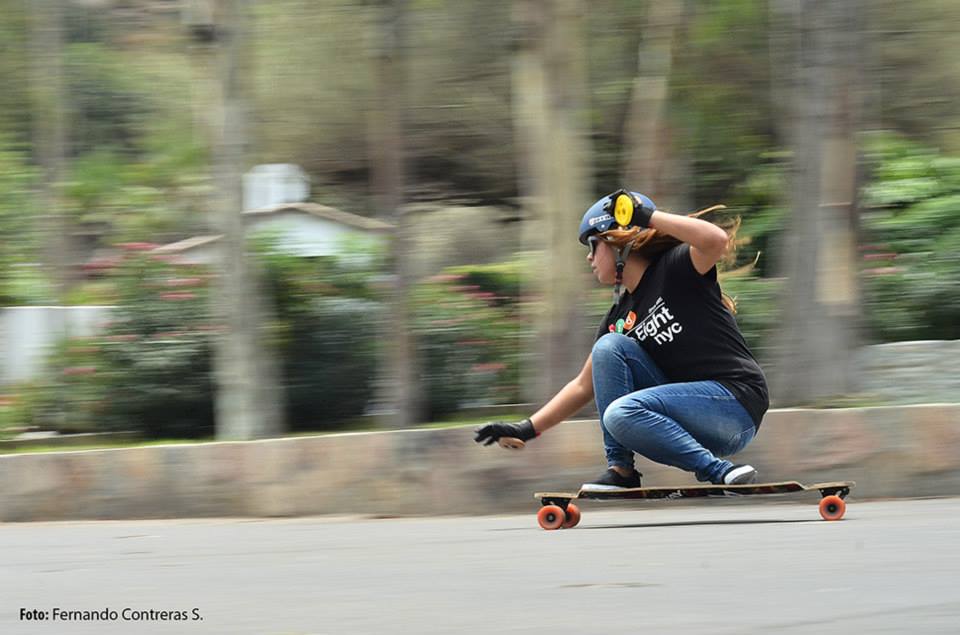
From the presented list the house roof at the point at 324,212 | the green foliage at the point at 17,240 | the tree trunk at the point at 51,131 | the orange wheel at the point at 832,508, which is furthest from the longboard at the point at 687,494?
the green foliage at the point at 17,240

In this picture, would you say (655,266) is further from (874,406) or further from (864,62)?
(864,62)

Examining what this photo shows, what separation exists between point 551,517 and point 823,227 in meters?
2.78

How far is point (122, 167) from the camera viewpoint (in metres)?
25.4

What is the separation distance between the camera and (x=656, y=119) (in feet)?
41.1

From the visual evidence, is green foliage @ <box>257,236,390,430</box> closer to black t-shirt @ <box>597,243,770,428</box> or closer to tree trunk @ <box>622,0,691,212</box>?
tree trunk @ <box>622,0,691,212</box>

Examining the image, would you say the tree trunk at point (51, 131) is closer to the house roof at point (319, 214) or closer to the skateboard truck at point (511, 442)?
the house roof at point (319, 214)

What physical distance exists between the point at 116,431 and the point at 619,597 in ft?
23.7

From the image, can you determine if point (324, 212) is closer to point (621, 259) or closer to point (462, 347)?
point (462, 347)

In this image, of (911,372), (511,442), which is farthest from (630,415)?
(911,372)

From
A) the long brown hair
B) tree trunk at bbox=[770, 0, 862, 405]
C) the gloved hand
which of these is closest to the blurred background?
tree trunk at bbox=[770, 0, 862, 405]

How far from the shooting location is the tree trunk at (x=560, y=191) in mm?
8875

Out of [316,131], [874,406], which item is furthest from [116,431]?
[316,131]

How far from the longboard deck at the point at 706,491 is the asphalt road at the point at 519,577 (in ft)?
0.51

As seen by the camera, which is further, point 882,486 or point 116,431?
point 116,431
